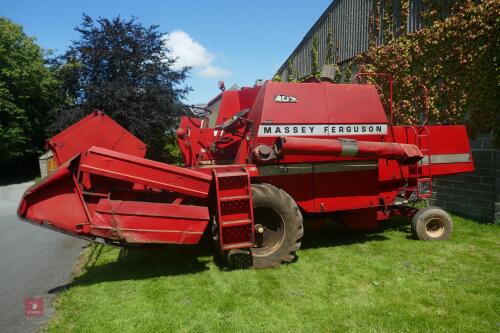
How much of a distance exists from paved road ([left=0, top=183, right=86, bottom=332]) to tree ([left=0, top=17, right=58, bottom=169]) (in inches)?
491

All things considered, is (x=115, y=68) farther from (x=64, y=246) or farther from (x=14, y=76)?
(x=64, y=246)

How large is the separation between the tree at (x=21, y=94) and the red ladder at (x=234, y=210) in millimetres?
17964

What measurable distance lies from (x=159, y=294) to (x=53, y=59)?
16334 mm

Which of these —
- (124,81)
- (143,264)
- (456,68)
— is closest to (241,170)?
(143,264)

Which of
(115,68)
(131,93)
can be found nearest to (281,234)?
(131,93)

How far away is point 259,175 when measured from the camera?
5352mm

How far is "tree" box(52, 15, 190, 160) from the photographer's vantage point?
16000 millimetres

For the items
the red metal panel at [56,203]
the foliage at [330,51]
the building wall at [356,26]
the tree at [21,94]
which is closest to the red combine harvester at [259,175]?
the red metal panel at [56,203]

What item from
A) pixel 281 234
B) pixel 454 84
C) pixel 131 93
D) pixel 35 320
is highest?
pixel 131 93

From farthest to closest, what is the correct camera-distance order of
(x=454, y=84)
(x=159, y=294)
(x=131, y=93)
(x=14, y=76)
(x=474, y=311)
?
1. (x=14, y=76)
2. (x=131, y=93)
3. (x=454, y=84)
4. (x=159, y=294)
5. (x=474, y=311)

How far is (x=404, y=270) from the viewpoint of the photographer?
4.98 metres

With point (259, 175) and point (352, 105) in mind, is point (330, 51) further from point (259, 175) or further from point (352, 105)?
point (259, 175)

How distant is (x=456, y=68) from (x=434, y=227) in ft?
11.3

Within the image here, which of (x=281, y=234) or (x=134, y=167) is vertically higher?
(x=134, y=167)
